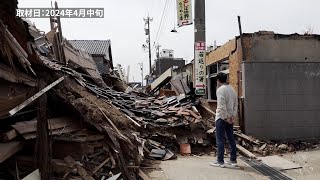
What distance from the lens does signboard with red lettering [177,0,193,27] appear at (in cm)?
1195

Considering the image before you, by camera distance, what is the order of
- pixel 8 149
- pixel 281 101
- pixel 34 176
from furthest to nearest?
1. pixel 281 101
2. pixel 34 176
3. pixel 8 149

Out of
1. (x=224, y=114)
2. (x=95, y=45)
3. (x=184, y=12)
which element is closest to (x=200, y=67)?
(x=184, y=12)

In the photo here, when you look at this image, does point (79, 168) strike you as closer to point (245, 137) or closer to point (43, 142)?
point (43, 142)

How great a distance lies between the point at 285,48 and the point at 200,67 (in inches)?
106

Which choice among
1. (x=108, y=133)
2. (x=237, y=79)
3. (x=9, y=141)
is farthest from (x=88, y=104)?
(x=237, y=79)

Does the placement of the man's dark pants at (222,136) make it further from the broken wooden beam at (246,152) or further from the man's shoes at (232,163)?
the broken wooden beam at (246,152)

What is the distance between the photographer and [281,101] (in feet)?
32.7

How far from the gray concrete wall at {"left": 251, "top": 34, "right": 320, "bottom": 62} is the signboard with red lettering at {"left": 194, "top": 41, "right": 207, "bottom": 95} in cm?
175

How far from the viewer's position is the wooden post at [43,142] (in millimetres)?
5086

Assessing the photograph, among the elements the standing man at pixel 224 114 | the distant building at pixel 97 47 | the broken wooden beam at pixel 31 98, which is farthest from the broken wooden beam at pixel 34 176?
the distant building at pixel 97 47

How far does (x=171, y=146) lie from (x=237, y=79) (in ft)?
10.6

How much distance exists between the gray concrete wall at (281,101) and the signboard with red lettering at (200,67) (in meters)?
2.05

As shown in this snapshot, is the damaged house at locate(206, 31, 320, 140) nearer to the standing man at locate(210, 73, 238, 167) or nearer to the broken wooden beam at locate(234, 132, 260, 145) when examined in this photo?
the broken wooden beam at locate(234, 132, 260, 145)

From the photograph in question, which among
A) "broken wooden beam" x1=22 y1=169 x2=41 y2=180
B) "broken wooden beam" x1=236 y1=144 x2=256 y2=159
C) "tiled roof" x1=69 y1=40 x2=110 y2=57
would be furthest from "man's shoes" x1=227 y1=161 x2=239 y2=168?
"tiled roof" x1=69 y1=40 x2=110 y2=57
